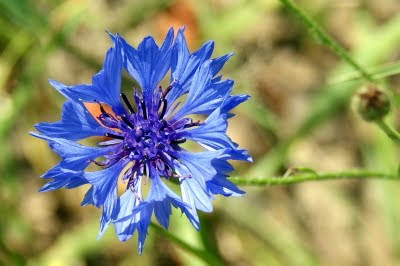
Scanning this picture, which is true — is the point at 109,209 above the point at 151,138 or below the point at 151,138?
below

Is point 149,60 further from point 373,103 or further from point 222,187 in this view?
point 373,103

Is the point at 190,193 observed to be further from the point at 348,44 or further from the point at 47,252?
the point at 348,44

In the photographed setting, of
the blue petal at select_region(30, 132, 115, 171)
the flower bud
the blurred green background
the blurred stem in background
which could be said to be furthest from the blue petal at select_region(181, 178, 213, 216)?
the blurred stem in background

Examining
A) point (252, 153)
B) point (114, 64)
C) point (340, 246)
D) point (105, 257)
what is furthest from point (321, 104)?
point (114, 64)

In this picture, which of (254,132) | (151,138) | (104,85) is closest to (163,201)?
(151,138)

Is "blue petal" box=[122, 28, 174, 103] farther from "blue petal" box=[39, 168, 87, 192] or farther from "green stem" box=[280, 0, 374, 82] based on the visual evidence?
"green stem" box=[280, 0, 374, 82]
